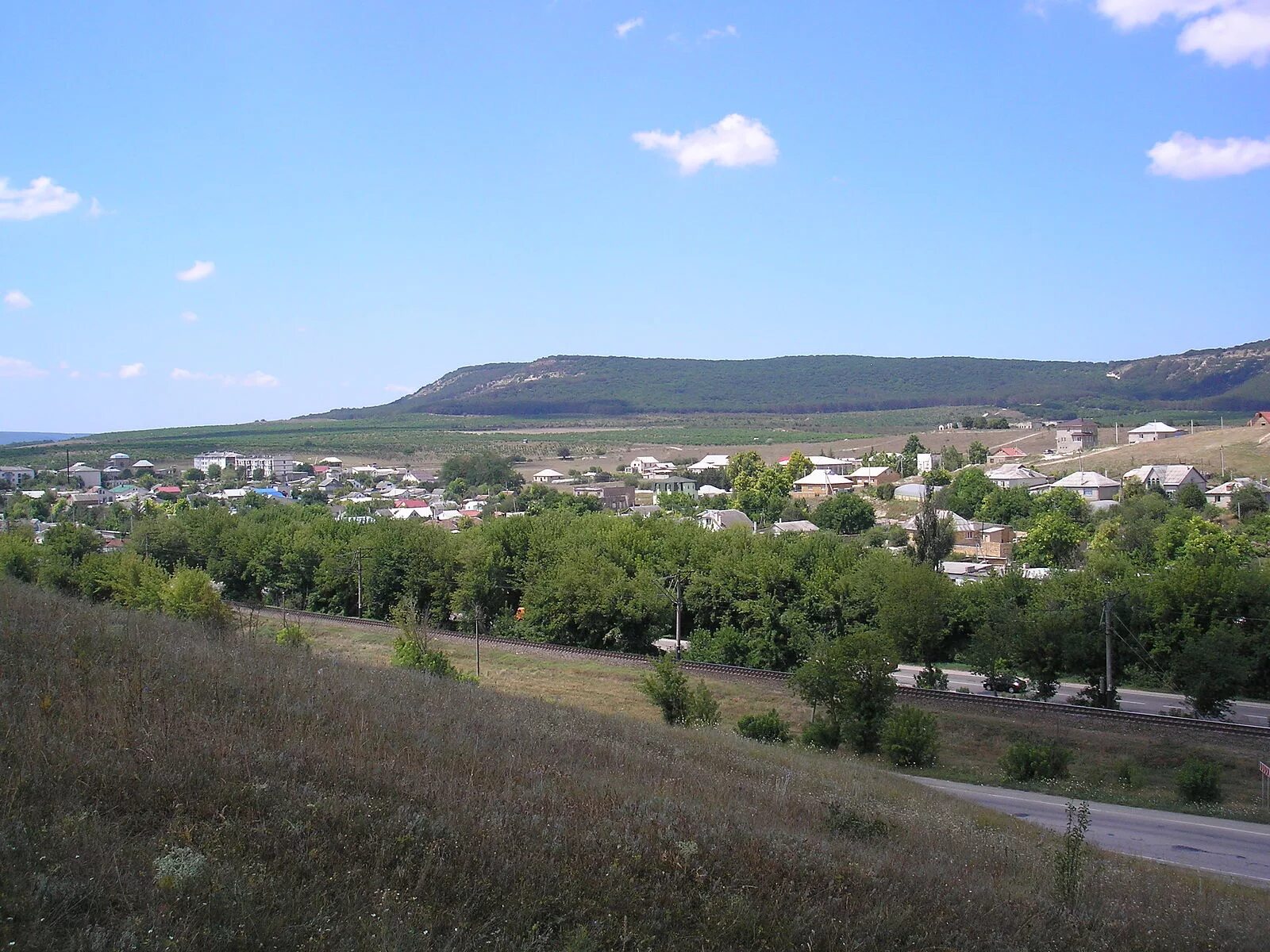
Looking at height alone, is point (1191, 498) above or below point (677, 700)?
below

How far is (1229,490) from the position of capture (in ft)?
237

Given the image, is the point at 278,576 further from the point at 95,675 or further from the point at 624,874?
the point at 624,874

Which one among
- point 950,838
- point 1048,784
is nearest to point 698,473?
point 1048,784

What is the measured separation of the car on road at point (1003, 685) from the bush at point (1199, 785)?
1308 centimetres

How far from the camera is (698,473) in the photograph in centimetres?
11656

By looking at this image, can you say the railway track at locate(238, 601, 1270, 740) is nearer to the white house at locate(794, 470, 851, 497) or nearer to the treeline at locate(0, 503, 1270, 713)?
the treeline at locate(0, 503, 1270, 713)

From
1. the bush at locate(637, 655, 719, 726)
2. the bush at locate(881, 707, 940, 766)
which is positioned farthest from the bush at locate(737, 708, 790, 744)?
the bush at locate(881, 707, 940, 766)

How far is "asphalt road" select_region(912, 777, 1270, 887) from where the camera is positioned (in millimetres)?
14805

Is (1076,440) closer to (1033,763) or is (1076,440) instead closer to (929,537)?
(929,537)

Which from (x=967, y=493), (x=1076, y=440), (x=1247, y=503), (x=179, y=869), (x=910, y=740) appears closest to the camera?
(x=179, y=869)

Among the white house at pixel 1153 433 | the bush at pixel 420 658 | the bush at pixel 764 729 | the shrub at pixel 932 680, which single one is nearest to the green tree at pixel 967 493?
the white house at pixel 1153 433

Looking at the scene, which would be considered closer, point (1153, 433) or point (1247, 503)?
point (1247, 503)

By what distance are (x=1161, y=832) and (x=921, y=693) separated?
1157cm

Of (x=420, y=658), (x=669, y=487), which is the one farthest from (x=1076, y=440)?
(x=420, y=658)
